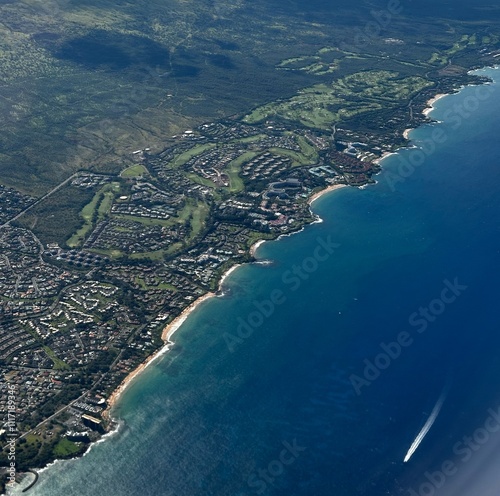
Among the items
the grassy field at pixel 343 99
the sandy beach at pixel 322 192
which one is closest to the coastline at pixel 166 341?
the sandy beach at pixel 322 192

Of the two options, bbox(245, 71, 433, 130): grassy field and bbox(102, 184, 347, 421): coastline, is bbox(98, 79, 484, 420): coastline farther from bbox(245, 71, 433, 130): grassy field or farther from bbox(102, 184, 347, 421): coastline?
bbox(245, 71, 433, 130): grassy field

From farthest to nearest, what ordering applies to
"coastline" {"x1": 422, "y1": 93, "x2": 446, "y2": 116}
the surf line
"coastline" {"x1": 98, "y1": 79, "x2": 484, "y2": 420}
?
"coastline" {"x1": 422, "y1": 93, "x2": 446, "y2": 116} → "coastline" {"x1": 98, "y1": 79, "x2": 484, "y2": 420} → the surf line

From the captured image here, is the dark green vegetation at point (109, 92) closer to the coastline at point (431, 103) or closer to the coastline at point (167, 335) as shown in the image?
the coastline at point (431, 103)

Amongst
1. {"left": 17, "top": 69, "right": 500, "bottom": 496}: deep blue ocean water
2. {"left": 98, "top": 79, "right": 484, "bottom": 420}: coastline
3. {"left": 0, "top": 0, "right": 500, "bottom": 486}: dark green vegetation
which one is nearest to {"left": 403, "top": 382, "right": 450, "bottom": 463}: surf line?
{"left": 17, "top": 69, "right": 500, "bottom": 496}: deep blue ocean water

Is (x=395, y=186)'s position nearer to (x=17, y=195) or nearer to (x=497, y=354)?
(x=497, y=354)

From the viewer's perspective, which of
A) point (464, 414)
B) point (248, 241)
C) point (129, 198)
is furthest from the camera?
point (129, 198)

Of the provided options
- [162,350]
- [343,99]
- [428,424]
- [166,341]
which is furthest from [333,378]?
[343,99]

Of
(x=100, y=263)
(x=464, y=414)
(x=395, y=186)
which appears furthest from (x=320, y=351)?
(x=395, y=186)

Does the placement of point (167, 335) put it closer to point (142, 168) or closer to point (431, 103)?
point (142, 168)
